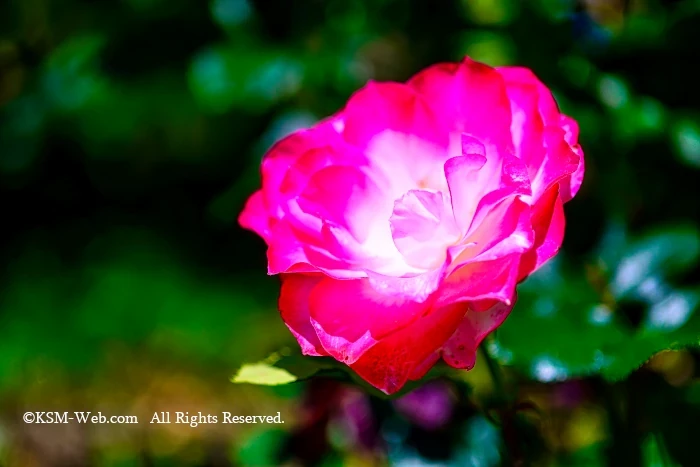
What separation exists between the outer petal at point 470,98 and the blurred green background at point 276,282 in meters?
0.15

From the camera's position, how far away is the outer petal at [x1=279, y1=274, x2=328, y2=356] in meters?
0.41

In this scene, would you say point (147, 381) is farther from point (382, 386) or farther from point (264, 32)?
point (382, 386)

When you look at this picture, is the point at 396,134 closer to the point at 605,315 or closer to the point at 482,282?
the point at 482,282

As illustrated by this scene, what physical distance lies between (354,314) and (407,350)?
Result: 0.03m

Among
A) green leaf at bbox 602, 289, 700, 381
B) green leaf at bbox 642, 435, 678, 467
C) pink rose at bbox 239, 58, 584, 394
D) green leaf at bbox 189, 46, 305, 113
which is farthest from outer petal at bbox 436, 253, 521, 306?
green leaf at bbox 189, 46, 305, 113

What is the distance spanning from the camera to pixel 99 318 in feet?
6.64

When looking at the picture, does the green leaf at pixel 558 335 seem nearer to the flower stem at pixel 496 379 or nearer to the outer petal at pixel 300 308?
the flower stem at pixel 496 379

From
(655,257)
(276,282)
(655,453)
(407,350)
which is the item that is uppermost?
(407,350)

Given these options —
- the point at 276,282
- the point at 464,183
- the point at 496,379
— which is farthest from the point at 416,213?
the point at 276,282

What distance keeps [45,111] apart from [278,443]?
1.01 meters

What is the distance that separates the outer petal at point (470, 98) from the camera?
1.41 ft

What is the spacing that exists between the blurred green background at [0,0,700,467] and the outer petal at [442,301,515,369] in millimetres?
99

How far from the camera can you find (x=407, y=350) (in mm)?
396

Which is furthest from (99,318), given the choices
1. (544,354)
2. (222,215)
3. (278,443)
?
(544,354)
